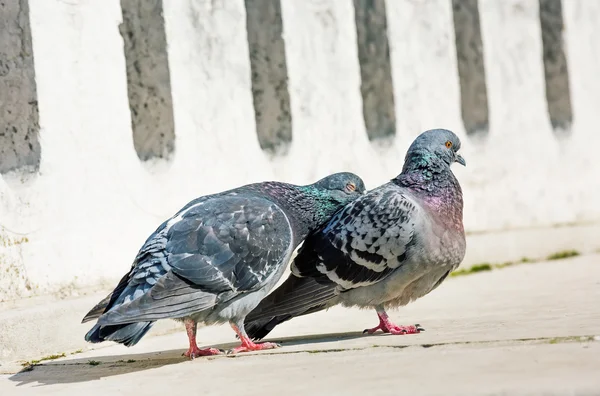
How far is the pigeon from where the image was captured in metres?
4.57

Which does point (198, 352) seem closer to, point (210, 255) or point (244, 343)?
point (244, 343)

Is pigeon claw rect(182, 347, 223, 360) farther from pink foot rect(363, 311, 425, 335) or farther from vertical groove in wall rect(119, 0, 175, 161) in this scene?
vertical groove in wall rect(119, 0, 175, 161)

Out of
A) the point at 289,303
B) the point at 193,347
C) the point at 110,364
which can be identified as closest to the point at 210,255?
the point at 193,347

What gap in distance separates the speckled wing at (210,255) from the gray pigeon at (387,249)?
313 millimetres

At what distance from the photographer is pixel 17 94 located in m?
6.21

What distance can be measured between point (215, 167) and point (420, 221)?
8.65 feet

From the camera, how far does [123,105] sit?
687 cm

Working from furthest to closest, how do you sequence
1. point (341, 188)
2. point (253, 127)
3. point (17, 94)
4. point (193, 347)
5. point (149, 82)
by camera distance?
1. point (253, 127)
2. point (149, 82)
3. point (17, 94)
4. point (341, 188)
5. point (193, 347)

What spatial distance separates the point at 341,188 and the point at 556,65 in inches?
198

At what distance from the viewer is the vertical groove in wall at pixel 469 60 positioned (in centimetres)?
952

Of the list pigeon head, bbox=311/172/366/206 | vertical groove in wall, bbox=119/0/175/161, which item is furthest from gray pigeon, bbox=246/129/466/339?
vertical groove in wall, bbox=119/0/175/161

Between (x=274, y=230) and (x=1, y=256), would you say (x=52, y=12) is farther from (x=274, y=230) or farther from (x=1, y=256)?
(x=274, y=230)

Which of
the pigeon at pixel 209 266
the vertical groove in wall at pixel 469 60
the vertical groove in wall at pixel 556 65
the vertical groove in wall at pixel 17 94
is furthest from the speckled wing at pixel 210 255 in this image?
the vertical groove in wall at pixel 556 65

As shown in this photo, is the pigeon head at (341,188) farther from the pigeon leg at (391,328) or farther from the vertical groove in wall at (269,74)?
the vertical groove in wall at (269,74)
